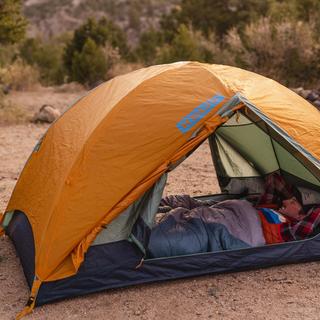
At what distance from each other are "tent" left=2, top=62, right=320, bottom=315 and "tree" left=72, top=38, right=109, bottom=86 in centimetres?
953

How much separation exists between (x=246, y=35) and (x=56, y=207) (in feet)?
30.4

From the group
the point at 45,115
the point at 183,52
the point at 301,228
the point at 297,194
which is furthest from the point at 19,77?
the point at 301,228

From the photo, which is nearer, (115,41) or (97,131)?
(97,131)

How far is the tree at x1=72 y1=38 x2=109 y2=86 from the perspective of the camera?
13.7 m

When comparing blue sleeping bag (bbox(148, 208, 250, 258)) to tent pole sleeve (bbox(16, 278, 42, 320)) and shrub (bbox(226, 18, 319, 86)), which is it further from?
shrub (bbox(226, 18, 319, 86))

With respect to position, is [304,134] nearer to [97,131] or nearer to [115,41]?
[97,131]

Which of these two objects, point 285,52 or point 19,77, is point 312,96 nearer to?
point 285,52

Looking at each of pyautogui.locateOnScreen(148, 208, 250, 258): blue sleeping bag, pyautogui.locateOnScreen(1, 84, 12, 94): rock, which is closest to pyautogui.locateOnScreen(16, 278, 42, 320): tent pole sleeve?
pyautogui.locateOnScreen(148, 208, 250, 258): blue sleeping bag

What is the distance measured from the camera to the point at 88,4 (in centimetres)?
3872

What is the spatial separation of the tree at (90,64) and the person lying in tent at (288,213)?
920 centimetres

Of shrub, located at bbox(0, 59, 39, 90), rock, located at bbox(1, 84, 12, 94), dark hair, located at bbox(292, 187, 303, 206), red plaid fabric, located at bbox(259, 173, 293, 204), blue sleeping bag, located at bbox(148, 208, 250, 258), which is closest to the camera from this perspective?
blue sleeping bag, located at bbox(148, 208, 250, 258)

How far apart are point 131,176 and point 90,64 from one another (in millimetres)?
10283

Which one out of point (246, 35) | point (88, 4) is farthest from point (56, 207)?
point (88, 4)

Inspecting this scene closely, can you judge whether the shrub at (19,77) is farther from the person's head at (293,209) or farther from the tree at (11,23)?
the person's head at (293,209)
